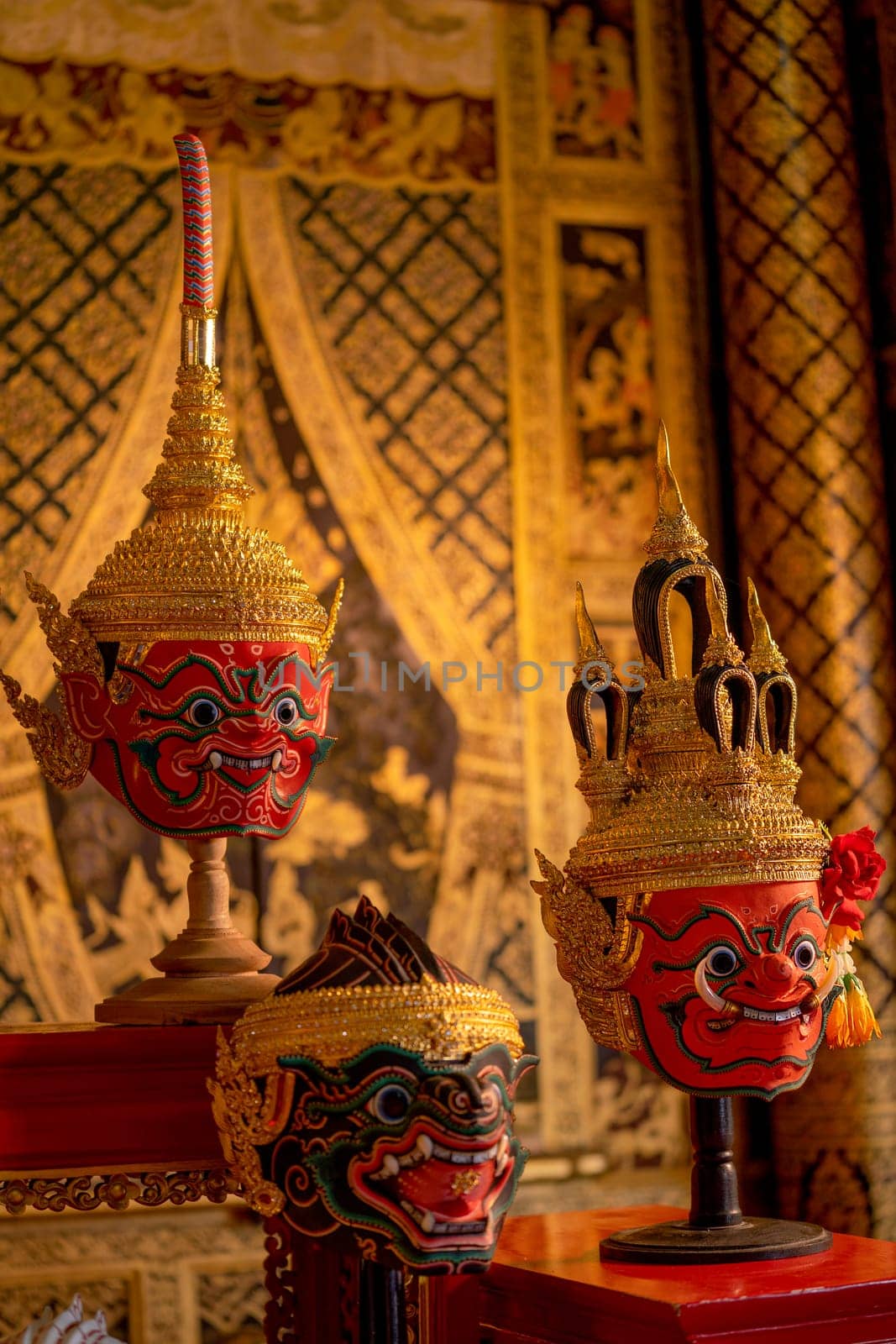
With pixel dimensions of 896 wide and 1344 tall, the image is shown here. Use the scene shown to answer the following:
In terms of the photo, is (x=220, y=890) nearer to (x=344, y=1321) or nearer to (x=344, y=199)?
(x=344, y=1321)

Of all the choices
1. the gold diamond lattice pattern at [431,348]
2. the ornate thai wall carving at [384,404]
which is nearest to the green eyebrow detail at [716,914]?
the ornate thai wall carving at [384,404]

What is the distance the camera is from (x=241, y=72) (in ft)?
12.8

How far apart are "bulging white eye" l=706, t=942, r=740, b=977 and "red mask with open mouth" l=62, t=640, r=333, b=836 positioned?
1.97 feet

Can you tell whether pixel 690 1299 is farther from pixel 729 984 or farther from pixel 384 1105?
pixel 384 1105

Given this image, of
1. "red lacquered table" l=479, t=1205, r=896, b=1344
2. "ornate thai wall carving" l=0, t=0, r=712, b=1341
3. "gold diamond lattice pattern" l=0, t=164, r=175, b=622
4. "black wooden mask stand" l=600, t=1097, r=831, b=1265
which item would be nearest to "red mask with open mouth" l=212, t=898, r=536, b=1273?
"red lacquered table" l=479, t=1205, r=896, b=1344

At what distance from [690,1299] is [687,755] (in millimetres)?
Answer: 635

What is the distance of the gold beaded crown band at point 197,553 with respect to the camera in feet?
7.02

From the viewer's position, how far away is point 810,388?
3891 mm

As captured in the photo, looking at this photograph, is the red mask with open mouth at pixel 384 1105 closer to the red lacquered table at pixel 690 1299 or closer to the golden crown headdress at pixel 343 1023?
the golden crown headdress at pixel 343 1023

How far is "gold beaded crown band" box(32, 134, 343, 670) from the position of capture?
2141mm

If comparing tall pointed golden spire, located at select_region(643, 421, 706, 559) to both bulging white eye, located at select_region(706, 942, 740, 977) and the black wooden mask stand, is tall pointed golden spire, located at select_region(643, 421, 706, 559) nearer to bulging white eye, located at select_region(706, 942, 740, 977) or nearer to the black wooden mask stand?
bulging white eye, located at select_region(706, 942, 740, 977)

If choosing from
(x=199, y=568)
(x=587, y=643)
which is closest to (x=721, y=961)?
(x=587, y=643)

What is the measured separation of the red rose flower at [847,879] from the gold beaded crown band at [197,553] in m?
0.72

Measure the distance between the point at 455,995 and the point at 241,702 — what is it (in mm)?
→ 631
